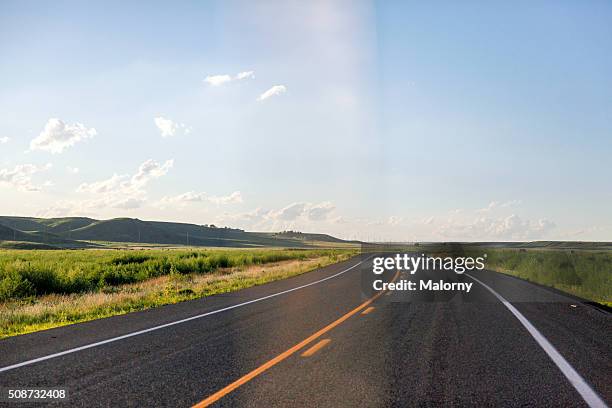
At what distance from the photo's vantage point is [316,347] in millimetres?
8812

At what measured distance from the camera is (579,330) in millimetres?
10562

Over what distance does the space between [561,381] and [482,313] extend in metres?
6.80

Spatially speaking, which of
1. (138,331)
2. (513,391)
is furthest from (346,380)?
(138,331)

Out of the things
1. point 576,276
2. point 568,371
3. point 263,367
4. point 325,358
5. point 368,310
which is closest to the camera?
point 568,371

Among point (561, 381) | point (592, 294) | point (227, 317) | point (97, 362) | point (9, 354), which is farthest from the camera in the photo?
point (592, 294)


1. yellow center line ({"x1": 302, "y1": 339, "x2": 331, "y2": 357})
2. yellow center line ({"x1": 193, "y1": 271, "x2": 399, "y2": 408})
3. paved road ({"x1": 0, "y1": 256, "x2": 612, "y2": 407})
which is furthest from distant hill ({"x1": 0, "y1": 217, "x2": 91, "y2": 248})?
yellow center line ({"x1": 302, "y1": 339, "x2": 331, "y2": 357})

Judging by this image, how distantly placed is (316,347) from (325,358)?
0.83 m

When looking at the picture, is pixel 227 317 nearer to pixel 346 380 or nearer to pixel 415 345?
pixel 415 345

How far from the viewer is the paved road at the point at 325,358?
6074 millimetres

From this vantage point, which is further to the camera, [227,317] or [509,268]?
[509,268]

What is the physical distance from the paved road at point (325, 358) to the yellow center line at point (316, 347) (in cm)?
2

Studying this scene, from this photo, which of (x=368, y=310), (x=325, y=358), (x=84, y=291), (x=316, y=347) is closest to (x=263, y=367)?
(x=325, y=358)

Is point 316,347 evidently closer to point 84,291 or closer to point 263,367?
point 263,367

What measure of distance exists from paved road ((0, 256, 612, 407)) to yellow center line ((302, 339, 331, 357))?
0.02 metres
